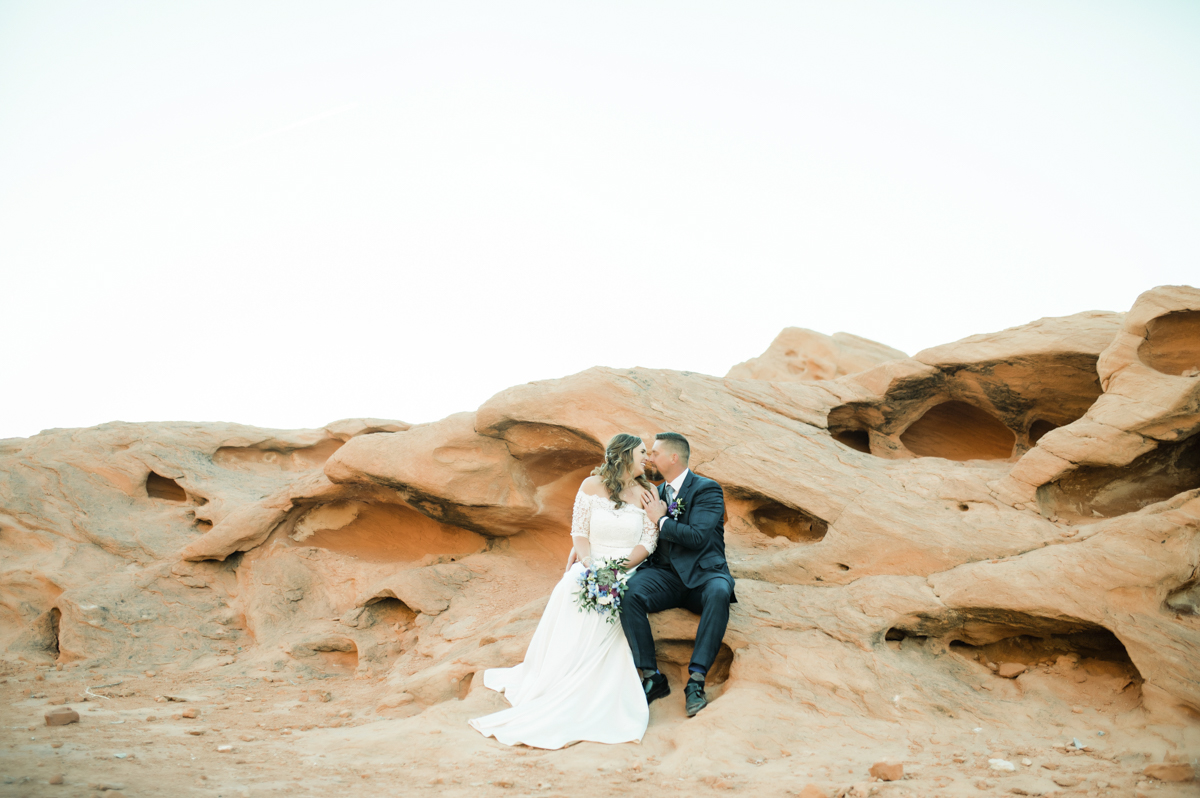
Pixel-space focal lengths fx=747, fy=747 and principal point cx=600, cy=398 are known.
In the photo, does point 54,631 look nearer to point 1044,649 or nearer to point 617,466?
point 617,466

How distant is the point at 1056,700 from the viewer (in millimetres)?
5070

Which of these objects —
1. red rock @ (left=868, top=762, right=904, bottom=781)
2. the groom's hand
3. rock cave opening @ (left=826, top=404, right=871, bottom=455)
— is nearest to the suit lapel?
the groom's hand

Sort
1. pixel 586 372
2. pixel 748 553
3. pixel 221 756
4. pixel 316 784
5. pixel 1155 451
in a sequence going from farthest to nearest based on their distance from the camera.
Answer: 1. pixel 586 372
2. pixel 748 553
3. pixel 1155 451
4. pixel 221 756
5. pixel 316 784

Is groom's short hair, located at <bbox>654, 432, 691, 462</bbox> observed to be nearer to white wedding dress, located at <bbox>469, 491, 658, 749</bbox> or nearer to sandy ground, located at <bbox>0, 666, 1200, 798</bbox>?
white wedding dress, located at <bbox>469, 491, 658, 749</bbox>

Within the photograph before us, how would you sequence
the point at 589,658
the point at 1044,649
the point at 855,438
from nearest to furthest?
the point at 589,658
the point at 1044,649
the point at 855,438

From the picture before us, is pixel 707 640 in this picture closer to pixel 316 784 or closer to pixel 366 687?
pixel 316 784

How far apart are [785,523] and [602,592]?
2.81 meters

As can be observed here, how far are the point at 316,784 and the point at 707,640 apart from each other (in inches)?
101

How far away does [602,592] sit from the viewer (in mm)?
5289

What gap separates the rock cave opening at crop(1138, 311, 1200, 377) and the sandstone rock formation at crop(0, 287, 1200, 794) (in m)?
0.03

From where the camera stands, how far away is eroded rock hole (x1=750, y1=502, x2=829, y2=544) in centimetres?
718

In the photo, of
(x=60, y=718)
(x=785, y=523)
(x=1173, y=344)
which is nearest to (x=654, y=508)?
(x=785, y=523)

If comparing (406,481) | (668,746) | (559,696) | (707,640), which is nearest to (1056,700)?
(707,640)

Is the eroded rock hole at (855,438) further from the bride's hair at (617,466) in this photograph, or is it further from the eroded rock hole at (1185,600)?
the bride's hair at (617,466)
